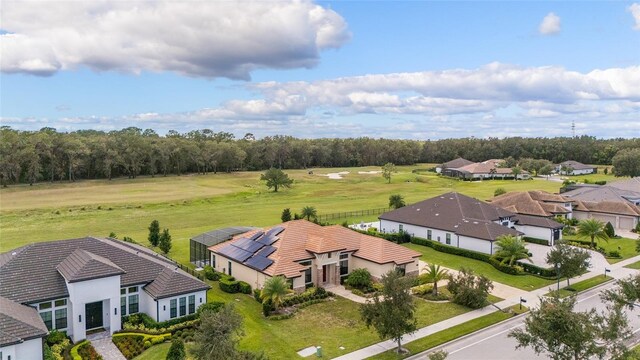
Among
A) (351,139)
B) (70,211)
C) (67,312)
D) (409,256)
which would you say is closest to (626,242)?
(409,256)

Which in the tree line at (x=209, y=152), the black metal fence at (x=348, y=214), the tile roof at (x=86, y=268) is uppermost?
the tree line at (x=209, y=152)

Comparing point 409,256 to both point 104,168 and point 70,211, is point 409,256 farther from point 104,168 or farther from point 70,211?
point 104,168

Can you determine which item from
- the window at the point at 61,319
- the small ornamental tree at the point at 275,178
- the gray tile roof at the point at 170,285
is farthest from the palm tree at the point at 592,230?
the small ornamental tree at the point at 275,178

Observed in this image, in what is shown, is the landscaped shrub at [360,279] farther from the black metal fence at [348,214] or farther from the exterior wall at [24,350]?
the black metal fence at [348,214]

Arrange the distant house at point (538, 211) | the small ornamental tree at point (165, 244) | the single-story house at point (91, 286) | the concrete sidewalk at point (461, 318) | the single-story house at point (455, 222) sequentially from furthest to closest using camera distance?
the distant house at point (538, 211), the single-story house at point (455, 222), the small ornamental tree at point (165, 244), the single-story house at point (91, 286), the concrete sidewalk at point (461, 318)

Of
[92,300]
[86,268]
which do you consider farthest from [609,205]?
[86,268]
